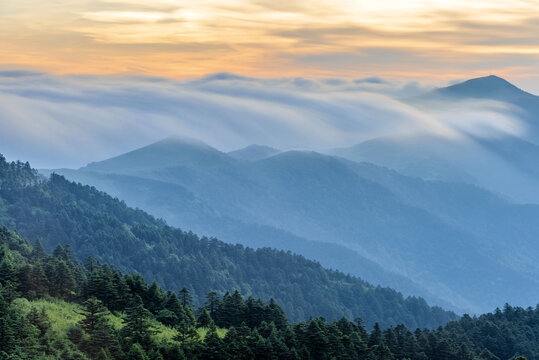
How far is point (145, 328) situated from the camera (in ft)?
331

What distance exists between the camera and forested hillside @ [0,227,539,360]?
94000 millimetres

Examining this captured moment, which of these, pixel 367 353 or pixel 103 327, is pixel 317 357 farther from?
pixel 103 327

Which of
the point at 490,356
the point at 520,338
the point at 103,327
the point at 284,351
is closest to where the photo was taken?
the point at 103,327

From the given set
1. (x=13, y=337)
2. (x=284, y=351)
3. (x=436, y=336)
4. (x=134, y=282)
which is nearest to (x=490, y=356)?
(x=436, y=336)

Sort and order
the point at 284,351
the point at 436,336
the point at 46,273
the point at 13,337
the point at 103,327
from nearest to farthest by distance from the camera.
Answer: the point at 13,337 < the point at 103,327 < the point at 284,351 < the point at 46,273 < the point at 436,336

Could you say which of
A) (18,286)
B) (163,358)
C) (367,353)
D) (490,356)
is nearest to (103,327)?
(163,358)

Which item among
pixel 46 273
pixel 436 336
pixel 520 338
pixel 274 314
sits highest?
pixel 46 273

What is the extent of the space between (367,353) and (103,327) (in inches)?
1550

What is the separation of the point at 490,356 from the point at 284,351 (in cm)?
5764

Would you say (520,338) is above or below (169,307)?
below

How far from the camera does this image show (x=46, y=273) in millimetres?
117500

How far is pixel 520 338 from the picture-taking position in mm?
168375

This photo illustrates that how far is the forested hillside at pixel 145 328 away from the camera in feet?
308

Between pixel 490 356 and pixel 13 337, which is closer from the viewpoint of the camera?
pixel 13 337
